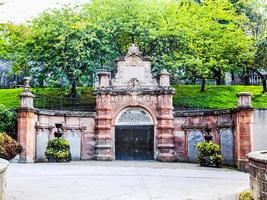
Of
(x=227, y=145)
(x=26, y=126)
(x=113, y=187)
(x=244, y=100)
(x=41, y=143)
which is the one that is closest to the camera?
(x=113, y=187)

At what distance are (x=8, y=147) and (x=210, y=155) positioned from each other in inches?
413

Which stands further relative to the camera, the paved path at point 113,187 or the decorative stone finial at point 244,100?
the decorative stone finial at point 244,100

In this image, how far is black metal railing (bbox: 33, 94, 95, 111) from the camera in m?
26.9

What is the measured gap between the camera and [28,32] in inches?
1036

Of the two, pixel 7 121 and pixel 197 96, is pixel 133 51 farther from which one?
Result: pixel 7 121

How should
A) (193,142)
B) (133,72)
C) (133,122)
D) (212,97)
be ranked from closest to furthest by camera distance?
(193,142) < (133,122) < (133,72) < (212,97)

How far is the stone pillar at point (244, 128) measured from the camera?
64.9 ft

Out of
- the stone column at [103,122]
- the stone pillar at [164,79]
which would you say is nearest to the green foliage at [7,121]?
the stone column at [103,122]

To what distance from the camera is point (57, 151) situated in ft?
72.3

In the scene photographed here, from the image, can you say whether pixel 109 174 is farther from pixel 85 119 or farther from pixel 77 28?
pixel 77 28

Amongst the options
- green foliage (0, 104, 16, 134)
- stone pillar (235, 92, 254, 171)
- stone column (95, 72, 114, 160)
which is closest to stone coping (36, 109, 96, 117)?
stone column (95, 72, 114, 160)

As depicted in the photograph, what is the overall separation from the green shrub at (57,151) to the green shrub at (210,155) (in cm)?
762

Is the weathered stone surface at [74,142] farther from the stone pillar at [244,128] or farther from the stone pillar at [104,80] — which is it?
the stone pillar at [244,128]

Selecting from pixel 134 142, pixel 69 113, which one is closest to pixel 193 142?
pixel 134 142
